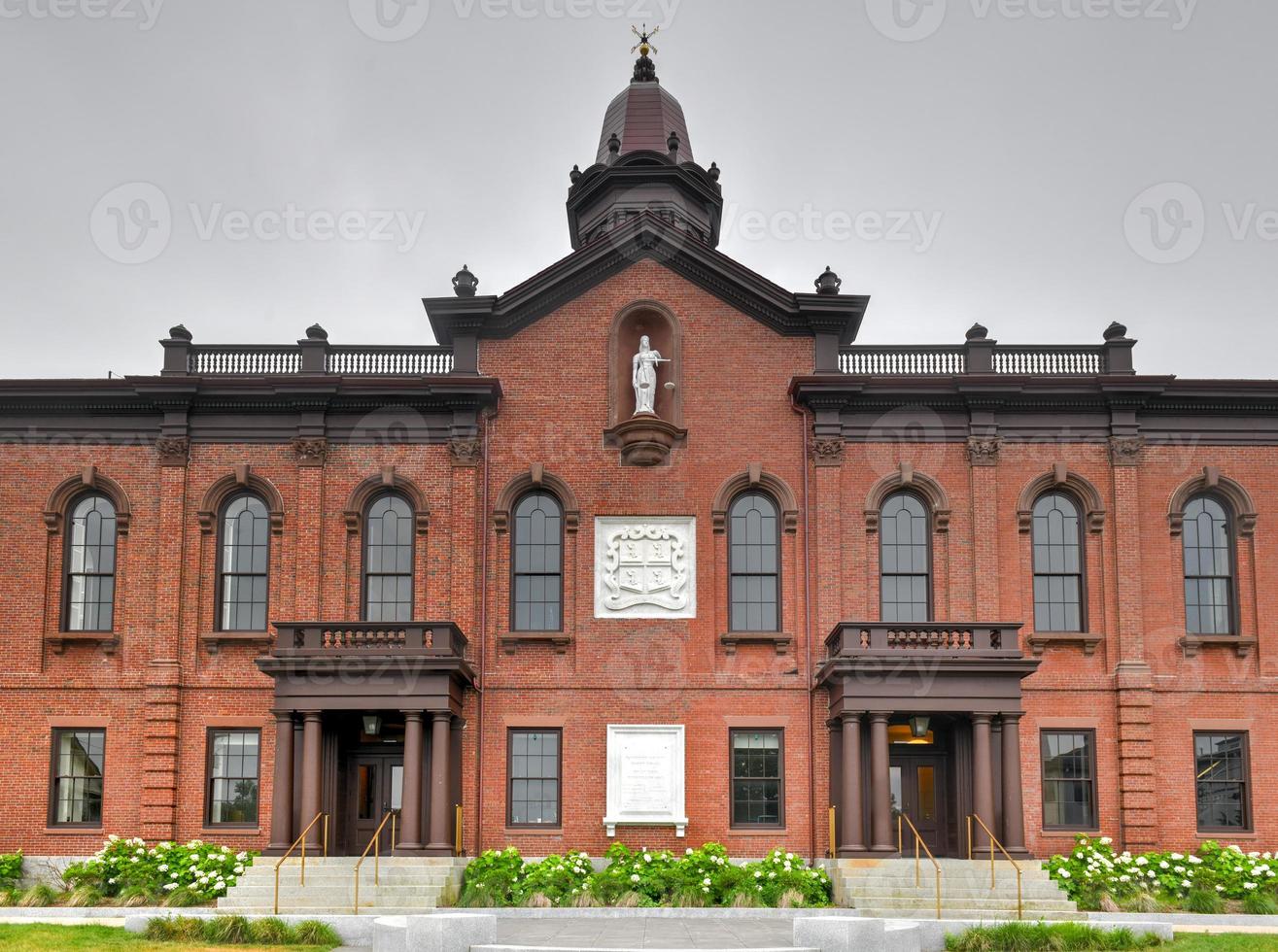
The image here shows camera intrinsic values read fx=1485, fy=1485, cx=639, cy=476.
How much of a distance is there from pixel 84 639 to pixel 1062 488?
69.2 ft

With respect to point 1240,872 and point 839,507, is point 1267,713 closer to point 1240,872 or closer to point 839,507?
point 1240,872

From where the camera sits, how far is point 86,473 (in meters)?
32.0

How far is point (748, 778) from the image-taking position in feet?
100

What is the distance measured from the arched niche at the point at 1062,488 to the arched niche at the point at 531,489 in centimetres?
948

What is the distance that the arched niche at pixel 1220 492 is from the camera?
A: 31797 mm

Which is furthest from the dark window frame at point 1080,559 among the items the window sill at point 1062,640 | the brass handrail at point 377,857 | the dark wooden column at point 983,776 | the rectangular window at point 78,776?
the rectangular window at point 78,776

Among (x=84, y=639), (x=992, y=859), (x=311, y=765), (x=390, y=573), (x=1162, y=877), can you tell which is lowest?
(x=1162, y=877)

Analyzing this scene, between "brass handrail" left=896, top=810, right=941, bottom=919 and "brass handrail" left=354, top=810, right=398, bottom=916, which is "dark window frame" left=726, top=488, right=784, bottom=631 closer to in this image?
"brass handrail" left=896, top=810, right=941, bottom=919

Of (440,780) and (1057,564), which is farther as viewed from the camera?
(1057,564)

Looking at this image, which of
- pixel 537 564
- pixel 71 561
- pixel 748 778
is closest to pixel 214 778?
pixel 71 561

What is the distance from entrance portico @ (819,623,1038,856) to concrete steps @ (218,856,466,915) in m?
7.77

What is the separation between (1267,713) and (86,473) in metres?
25.5

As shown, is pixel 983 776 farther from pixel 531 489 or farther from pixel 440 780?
pixel 531 489

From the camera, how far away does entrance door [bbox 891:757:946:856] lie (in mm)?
30547
